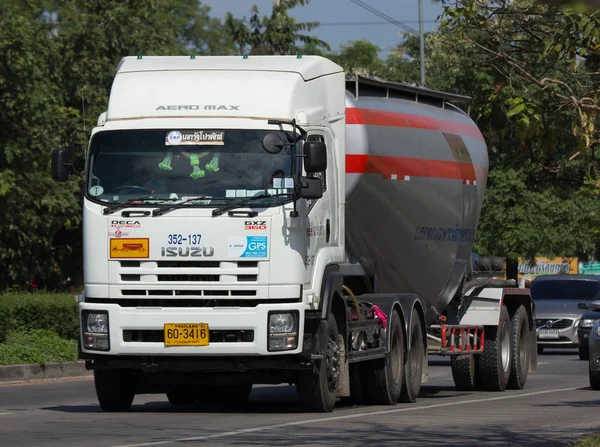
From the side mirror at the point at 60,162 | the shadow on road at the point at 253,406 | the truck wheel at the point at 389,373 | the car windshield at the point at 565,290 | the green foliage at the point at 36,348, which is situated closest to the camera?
the side mirror at the point at 60,162

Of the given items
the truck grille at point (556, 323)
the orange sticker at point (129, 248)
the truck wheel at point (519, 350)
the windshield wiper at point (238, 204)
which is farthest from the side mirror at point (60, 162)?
the truck grille at point (556, 323)

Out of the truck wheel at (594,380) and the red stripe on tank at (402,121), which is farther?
the truck wheel at (594,380)

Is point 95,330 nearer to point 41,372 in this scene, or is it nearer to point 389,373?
point 389,373

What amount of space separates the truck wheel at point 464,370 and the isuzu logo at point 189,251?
22.0ft

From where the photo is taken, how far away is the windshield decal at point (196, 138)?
13.6m

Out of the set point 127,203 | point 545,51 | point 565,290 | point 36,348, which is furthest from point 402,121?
point 565,290

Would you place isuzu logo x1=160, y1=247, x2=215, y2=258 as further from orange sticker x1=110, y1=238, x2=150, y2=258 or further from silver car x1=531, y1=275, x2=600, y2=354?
Answer: silver car x1=531, y1=275, x2=600, y2=354

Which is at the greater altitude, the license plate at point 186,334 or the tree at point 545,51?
the tree at point 545,51

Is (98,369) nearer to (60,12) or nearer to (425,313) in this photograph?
(425,313)

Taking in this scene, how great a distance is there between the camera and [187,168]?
44.2ft

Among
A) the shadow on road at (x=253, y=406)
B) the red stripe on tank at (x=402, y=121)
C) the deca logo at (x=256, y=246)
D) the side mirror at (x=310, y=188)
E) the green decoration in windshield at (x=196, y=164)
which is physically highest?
the red stripe on tank at (x=402, y=121)

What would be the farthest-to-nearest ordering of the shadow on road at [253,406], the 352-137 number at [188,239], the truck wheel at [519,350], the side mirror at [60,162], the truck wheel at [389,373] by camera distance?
the truck wheel at [519,350] → the truck wheel at [389,373] → the shadow on road at [253,406] → the side mirror at [60,162] → the 352-137 number at [188,239]

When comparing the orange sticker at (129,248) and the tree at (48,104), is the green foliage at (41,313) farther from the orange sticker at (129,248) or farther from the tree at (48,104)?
the orange sticker at (129,248)

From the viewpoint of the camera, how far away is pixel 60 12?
2228 inches
